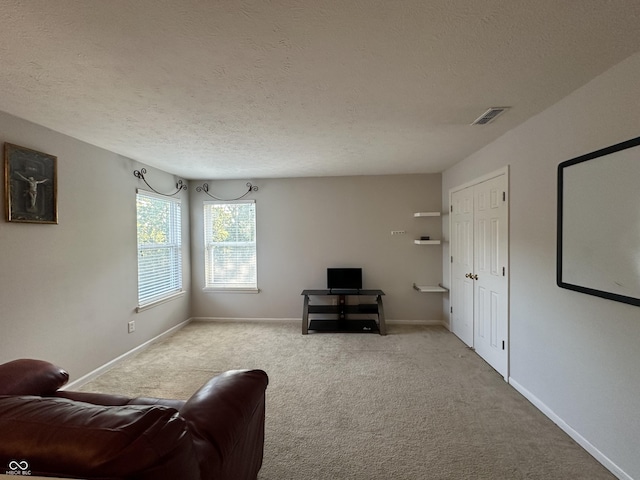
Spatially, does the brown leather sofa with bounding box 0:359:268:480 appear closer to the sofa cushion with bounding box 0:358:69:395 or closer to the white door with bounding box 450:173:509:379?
the sofa cushion with bounding box 0:358:69:395

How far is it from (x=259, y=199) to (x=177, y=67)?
127 inches

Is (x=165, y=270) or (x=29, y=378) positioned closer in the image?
(x=29, y=378)

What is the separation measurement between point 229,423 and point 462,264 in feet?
11.7

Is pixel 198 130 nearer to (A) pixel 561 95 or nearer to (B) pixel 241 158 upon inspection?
(B) pixel 241 158

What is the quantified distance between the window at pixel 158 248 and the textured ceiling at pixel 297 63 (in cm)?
135

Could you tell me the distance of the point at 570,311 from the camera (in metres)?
2.05

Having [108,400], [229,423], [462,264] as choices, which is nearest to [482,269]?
[462,264]

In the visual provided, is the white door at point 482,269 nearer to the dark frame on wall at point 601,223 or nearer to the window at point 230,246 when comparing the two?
the dark frame on wall at point 601,223

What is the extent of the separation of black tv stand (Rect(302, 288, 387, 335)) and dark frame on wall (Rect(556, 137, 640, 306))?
2.51 metres

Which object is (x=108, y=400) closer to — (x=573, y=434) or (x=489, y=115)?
(x=573, y=434)

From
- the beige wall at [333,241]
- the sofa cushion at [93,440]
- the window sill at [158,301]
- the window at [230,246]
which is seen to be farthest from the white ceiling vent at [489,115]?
the window sill at [158,301]

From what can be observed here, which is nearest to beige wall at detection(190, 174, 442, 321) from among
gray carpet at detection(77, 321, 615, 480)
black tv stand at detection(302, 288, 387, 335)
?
black tv stand at detection(302, 288, 387, 335)

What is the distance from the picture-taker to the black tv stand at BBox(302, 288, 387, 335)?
4.31 m

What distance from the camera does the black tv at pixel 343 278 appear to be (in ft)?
15.1
